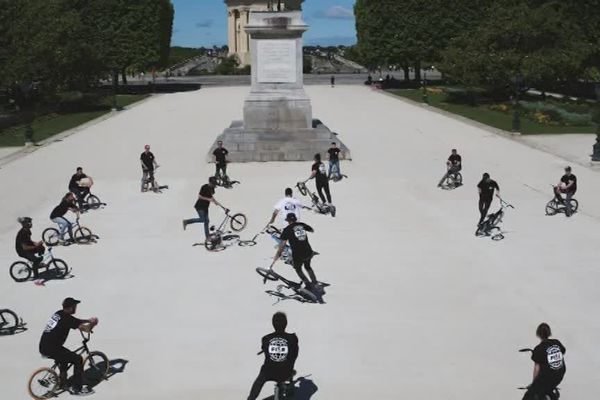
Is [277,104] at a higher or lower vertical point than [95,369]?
higher

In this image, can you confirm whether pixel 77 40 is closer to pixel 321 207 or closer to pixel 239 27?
pixel 321 207

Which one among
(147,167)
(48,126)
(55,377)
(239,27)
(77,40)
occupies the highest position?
(239,27)

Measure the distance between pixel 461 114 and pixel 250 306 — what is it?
3335 centimetres

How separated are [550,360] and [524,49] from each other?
39060 mm

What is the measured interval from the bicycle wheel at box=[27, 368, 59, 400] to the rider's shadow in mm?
2721

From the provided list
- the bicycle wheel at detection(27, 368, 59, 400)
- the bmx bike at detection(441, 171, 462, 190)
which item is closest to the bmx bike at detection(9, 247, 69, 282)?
the bicycle wheel at detection(27, 368, 59, 400)

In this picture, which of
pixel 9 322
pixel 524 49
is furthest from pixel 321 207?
pixel 524 49

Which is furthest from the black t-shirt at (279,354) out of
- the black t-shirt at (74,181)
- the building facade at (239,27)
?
the building facade at (239,27)

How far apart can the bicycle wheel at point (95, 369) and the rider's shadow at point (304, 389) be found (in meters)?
2.26

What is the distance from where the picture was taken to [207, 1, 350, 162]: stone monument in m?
26.7

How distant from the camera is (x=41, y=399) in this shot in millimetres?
8789

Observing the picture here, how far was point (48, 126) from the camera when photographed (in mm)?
39031

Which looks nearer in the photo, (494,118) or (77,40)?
(494,118)

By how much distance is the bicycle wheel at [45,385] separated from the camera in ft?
28.8
